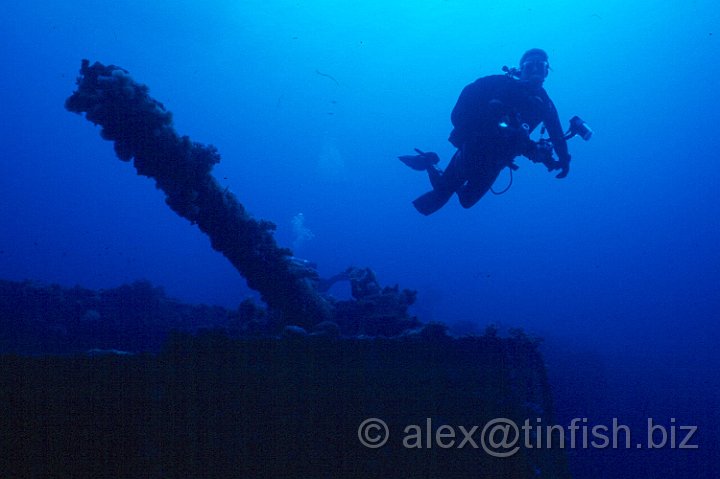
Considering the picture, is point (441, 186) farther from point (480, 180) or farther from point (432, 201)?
point (480, 180)

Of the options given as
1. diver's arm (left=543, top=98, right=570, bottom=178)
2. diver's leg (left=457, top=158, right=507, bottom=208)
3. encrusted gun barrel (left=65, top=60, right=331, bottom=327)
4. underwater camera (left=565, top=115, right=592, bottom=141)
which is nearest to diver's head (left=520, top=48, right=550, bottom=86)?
diver's arm (left=543, top=98, right=570, bottom=178)

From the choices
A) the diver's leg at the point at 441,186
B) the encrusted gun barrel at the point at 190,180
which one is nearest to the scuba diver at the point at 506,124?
the diver's leg at the point at 441,186

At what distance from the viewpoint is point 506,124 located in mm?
5910

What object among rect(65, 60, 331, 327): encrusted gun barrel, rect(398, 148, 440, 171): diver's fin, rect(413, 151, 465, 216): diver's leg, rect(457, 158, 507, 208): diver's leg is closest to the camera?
rect(65, 60, 331, 327): encrusted gun barrel

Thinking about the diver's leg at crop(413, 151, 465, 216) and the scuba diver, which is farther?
the diver's leg at crop(413, 151, 465, 216)

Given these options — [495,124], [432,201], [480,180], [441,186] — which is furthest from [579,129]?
[432,201]

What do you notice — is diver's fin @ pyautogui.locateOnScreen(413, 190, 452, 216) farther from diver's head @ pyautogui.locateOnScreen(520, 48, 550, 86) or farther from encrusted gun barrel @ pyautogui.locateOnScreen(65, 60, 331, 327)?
encrusted gun barrel @ pyautogui.locateOnScreen(65, 60, 331, 327)

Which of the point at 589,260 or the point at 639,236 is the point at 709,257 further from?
the point at 589,260

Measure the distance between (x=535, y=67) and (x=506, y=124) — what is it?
1.19 metres

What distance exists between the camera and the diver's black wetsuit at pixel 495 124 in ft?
19.6

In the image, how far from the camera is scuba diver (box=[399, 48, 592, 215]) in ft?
19.5

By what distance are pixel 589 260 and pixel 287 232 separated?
189 feet

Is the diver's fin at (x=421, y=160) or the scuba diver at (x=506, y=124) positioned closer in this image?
the scuba diver at (x=506, y=124)

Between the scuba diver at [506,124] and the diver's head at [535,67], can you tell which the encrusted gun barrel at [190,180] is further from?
the diver's head at [535,67]
